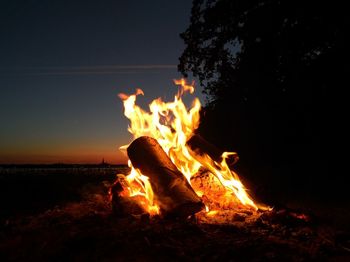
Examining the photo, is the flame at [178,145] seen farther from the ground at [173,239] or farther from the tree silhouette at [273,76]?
the tree silhouette at [273,76]

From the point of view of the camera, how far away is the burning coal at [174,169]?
6.45 meters

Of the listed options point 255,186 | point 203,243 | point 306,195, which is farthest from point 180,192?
point 306,195

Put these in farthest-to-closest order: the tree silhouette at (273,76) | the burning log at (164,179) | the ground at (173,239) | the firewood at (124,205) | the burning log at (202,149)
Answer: the tree silhouette at (273,76) → the burning log at (202,149) → the firewood at (124,205) → the burning log at (164,179) → the ground at (173,239)

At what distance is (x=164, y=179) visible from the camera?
6621 mm

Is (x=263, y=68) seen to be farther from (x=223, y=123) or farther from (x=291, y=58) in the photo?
(x=223, y=123)

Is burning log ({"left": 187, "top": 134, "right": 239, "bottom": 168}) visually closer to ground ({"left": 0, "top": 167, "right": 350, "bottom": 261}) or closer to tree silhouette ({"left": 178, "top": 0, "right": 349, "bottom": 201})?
ground ({"left": 0, "top": 167, "right": 350, "bottom": 261})

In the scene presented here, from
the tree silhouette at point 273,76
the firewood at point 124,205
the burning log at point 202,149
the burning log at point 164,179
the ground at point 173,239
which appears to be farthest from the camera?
the tree silhouette at point 273,76

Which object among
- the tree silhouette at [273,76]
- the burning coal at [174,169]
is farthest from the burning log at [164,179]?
the tree silhouette at [273,76]

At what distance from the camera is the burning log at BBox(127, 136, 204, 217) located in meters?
6.06

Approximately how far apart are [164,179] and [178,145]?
1.56 meters

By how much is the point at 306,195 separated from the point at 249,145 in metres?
4.59

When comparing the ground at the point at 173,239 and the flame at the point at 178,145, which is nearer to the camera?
the ground at the point at 173,239

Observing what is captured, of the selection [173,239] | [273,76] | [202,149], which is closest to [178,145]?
[202,149]

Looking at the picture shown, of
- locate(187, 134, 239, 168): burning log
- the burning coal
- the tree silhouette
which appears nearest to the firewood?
Result: the burning coal
